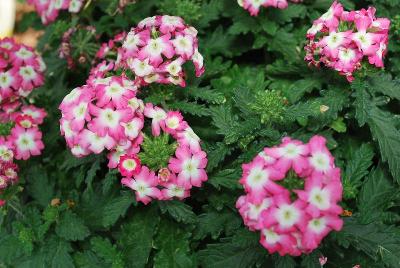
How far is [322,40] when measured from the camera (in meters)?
2.43

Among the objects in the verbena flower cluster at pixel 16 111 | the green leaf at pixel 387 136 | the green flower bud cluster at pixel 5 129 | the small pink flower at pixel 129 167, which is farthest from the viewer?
the green flower bud cluster at pixel 5 129

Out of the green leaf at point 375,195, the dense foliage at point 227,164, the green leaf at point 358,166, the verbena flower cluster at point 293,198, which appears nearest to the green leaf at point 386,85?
the dense foliage at point 227,164

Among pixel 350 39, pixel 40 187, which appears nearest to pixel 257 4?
pixel 350 39

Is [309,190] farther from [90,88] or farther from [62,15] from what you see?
[62,15]

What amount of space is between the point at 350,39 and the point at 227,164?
2.84 ft

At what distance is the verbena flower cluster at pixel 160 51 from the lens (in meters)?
2.41

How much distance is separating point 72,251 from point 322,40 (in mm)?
1707

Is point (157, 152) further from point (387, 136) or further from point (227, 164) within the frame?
point (387, 136)

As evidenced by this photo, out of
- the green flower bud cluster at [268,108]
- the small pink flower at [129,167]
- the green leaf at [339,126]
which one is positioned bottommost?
the green leaf at [339,126]

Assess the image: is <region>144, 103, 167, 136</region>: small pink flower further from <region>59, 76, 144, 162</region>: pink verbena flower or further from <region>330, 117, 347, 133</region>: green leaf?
<region>330, 117, 347, 133</region>: green leaf

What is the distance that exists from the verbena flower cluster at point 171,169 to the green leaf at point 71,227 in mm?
483

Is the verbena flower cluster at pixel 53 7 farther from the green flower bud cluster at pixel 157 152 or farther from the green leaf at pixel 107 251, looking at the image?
the green leaf at pixel 107 251

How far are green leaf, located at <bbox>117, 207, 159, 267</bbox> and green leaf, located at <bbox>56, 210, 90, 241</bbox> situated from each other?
0.20 metres

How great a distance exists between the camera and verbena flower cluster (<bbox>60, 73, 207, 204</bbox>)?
225 centimetres
